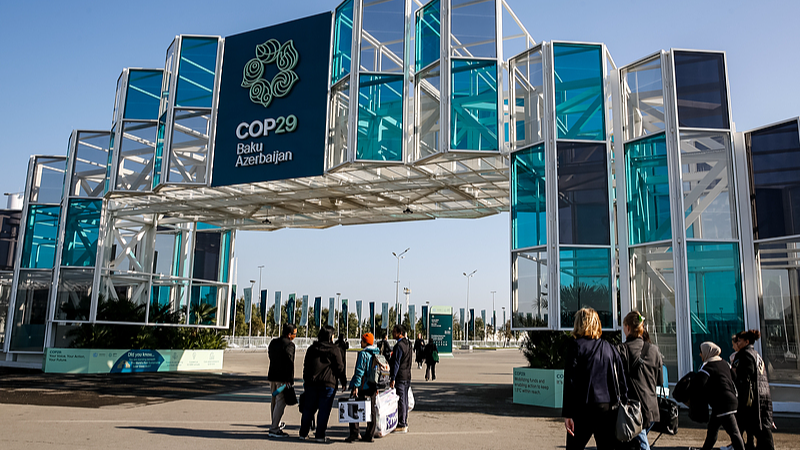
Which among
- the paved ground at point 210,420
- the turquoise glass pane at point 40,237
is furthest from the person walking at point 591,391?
the turquoise glass pane at point 40,237

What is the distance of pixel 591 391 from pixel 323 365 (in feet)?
16.6

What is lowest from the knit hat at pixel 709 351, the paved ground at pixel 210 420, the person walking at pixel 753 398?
the paved ground at pixel 210 420

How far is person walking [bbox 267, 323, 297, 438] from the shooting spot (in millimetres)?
9539

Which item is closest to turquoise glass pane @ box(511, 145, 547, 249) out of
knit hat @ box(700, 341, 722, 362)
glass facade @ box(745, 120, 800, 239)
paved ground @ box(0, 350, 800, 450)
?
paved ground @ box(0, 350, 800, 450)

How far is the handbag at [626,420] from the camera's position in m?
4.88

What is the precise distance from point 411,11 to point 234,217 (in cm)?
1150

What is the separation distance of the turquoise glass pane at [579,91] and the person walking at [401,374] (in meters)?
7.53

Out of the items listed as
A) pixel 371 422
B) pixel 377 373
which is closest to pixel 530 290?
pixel 377 373

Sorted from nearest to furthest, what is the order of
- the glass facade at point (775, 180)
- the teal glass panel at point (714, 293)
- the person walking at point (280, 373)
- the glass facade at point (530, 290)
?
the person walking at point (280, 373)
the teal glass panel at point (714, 293)
the glass facade at point (775, 180)
the glass facade at point (530, 290)

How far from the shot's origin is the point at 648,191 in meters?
14.5

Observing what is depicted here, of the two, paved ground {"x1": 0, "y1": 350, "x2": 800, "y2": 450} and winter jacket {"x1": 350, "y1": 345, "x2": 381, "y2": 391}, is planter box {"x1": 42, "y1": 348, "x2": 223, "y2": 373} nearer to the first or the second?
paved ground {"x1": 0, "y1": 350, "x2": 800, "y2": 450}

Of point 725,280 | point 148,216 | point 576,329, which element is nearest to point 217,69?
point 148,216

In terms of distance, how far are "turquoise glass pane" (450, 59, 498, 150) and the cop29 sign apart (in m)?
4.29

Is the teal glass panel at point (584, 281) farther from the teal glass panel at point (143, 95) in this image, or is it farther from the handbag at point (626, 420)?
the teal glass panel at point (143, 95)
